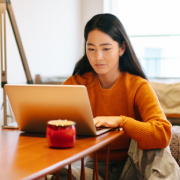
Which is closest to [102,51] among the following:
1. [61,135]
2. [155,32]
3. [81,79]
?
[81,79]

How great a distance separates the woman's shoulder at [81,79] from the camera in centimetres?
134

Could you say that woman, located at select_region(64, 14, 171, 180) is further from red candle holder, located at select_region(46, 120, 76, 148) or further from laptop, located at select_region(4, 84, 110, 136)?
red candle holder, located at select_region(46, 120, 76, 148)

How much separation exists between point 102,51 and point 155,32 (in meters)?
2.86

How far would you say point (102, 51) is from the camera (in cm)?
116

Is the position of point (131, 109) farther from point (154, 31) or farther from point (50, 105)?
point (154, 31)

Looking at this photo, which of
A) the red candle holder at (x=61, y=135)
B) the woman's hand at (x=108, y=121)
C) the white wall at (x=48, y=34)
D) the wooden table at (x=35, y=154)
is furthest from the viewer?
the white wall at (x=48, y=34)

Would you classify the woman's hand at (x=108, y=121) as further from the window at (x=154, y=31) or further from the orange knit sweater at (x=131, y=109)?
the window at (x=154, y=31)

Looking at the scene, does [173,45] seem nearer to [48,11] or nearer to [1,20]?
[48,11]

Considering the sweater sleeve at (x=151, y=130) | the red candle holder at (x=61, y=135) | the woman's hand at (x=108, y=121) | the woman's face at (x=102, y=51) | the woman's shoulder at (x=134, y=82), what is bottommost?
the sweater sleeve at (x=151, y=130)

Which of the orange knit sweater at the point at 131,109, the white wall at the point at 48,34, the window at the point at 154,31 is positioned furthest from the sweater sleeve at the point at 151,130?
the window at the point at 154,31

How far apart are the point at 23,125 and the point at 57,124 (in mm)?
265

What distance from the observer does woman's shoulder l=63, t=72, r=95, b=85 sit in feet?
4.40

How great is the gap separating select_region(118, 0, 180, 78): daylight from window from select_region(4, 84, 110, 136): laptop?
2741 mm

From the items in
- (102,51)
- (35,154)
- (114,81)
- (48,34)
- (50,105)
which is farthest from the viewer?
(48,34)
